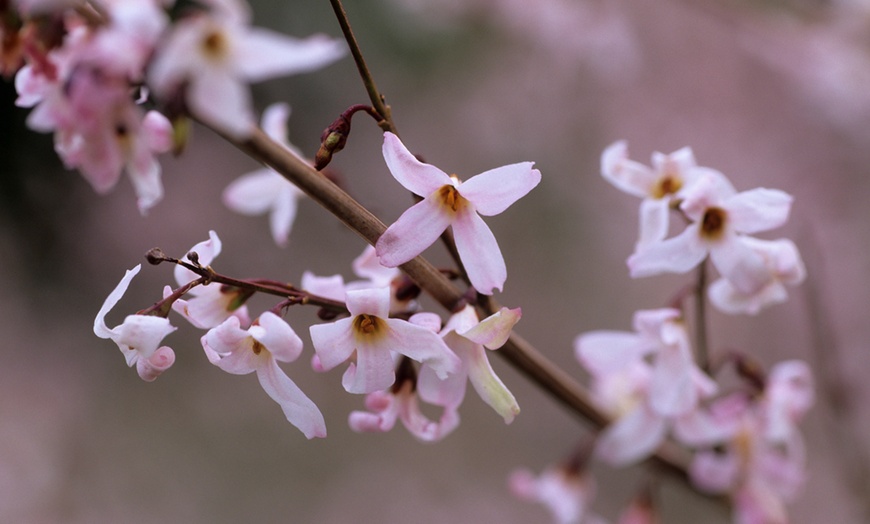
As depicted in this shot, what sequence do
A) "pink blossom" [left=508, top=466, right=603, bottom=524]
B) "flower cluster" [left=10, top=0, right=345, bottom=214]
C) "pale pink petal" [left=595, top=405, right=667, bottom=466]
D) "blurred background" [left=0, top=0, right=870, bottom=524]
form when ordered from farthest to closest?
"blurred background" [left=0, top=0, right=870, bottom=524]
"pink blossom" [left=508, top=466, right=603, bottom=524]
"pale pink petal" [left=595, top=405, right=667, bottom=466]
"flower cluster" [left=10, top=0, right=345, bottom=214]

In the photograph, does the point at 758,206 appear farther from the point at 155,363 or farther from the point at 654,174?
the point at 155,363

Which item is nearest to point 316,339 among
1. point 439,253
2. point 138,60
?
point 138,60

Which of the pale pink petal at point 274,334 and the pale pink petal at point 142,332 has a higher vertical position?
the pale pink petal at point 274,334

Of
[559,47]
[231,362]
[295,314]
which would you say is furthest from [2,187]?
[231,362]

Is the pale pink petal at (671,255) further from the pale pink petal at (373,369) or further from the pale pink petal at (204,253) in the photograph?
the pale pink petal at (204,253)

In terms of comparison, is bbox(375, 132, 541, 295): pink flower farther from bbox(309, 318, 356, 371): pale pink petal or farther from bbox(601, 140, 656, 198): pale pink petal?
bbox(601, 140, 656, 198): pale pink petal

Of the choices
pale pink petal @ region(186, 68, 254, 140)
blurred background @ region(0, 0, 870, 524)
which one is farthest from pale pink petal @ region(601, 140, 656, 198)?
blurred background @ region(0, 0, 870, 524)

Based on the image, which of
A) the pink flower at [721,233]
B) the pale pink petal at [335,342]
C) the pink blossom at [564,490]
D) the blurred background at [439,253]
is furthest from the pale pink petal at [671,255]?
the blurred background at [439,253]

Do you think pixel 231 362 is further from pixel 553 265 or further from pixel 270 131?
pixel 553 265
